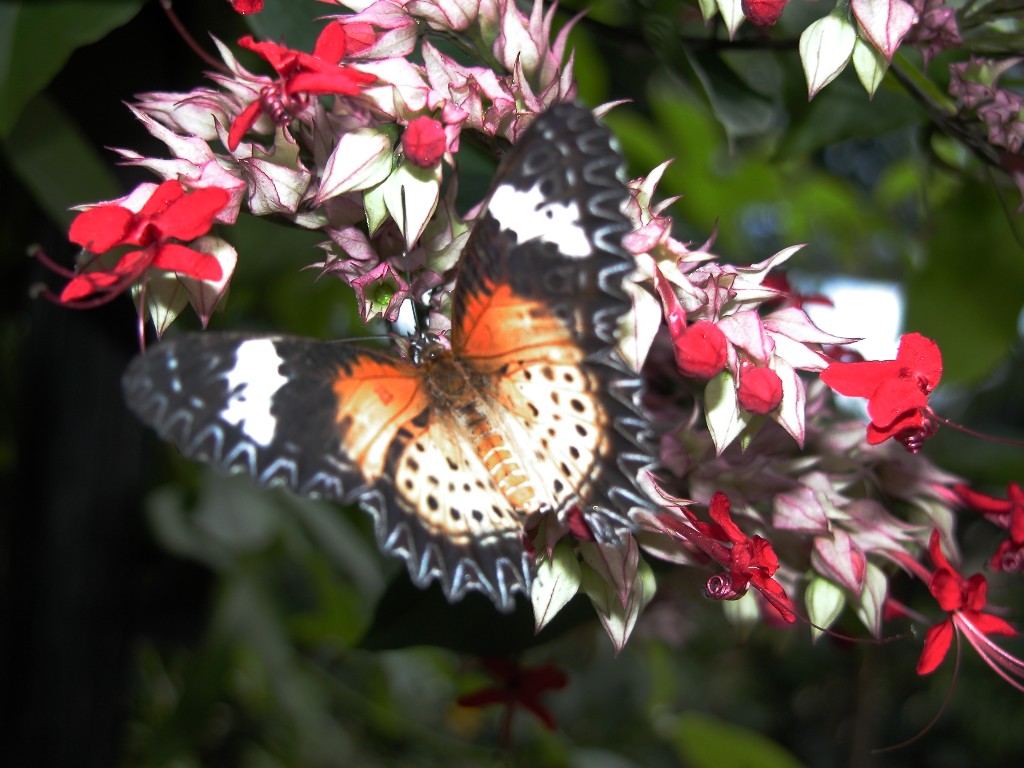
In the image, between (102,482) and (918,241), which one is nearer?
(102,482)

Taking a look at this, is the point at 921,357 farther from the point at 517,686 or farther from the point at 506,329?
the point at 517,686

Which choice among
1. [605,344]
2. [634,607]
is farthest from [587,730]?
[605,344]

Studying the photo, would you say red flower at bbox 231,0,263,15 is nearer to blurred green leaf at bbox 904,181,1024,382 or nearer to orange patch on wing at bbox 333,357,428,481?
orange patch on wing at bbox 333,357,428,481

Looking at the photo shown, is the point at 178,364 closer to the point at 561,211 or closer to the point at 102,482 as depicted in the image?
the point at 561,211

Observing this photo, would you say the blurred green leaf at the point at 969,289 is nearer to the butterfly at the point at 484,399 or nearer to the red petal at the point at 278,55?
the butterfly at the point at 484,399

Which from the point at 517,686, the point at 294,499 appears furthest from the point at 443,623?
the point at 294,499

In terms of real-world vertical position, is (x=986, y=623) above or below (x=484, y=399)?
below

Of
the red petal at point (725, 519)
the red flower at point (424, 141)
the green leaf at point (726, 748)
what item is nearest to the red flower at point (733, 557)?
the red petal at point (725, 519)
